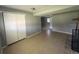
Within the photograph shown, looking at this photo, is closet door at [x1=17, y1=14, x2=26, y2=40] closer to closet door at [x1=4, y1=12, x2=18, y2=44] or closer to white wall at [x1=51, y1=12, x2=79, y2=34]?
closet door at [x1=4, y1=12, x2=18, y2=44]

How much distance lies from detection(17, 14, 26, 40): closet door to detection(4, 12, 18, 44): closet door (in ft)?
1.07

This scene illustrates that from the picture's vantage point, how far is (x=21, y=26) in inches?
157

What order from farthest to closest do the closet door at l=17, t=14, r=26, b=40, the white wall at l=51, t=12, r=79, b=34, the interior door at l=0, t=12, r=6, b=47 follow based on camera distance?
1. the white wall at l=51, t=12, r=79, b=34
2. the closet door at l=17, t=14, r=26, b=40
3. the interior door at l=0, t=12, r=6, b=47

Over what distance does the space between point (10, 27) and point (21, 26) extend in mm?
904

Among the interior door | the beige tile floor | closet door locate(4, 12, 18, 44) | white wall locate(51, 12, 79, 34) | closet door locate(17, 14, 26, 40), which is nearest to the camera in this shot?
the beige tile floor

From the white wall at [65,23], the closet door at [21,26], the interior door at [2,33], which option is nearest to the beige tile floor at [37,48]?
the interior door at [2,33]

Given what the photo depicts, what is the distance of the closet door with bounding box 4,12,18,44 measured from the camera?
291cm

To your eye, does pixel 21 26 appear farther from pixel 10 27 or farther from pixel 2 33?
pixel 2 33

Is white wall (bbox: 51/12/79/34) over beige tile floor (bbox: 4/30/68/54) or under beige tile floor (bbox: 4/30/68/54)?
over

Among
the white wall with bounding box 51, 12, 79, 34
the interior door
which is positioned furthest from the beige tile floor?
the white wall with bounding box 51, 12, 79, 34

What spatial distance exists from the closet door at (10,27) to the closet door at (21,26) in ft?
1.07

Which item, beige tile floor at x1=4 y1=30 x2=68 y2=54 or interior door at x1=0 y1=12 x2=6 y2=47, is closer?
beige tile floor at x1=4 y1=30 x2=68 y2=54
